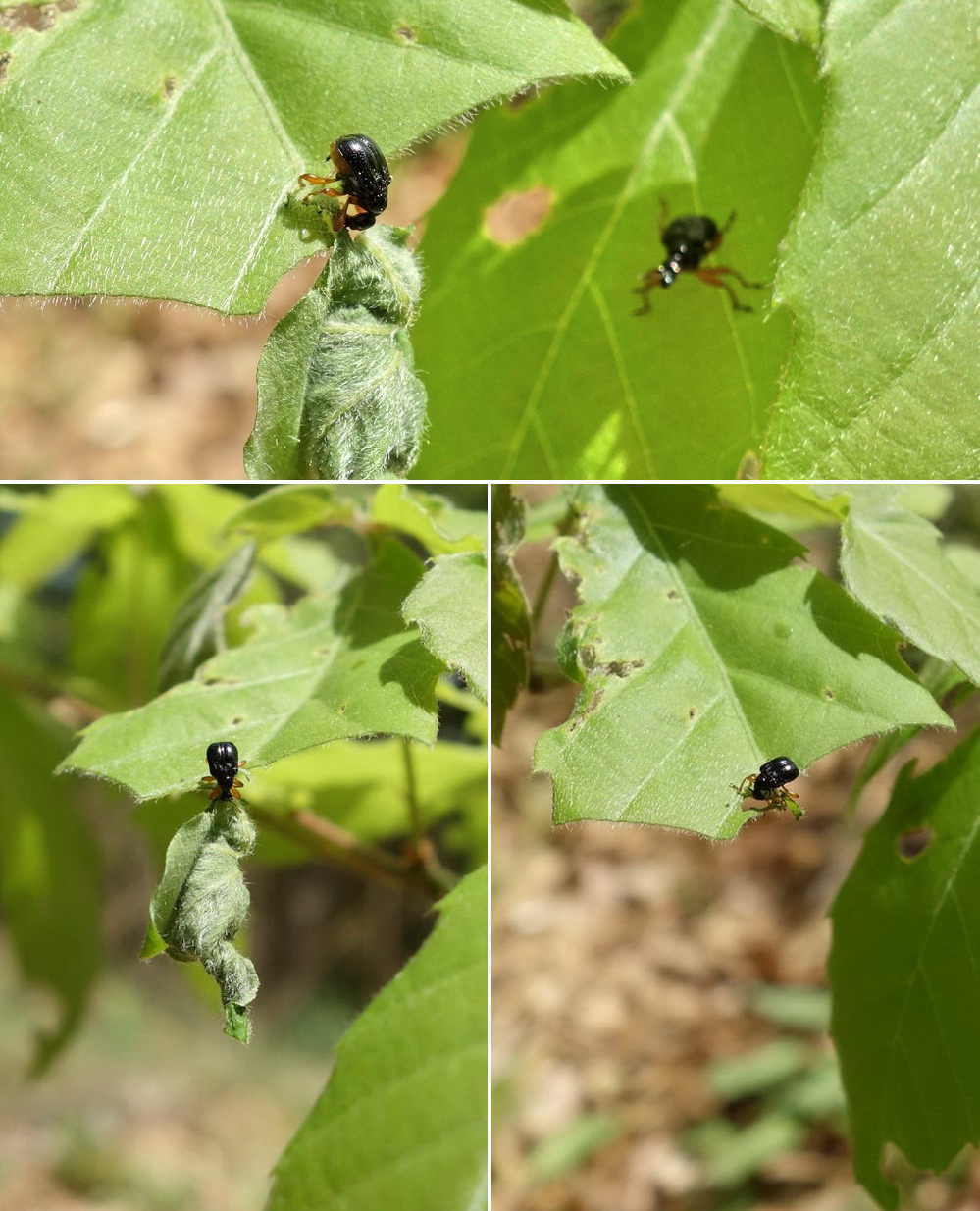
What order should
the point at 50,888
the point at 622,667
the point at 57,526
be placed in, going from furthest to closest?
the point at 50,888, the point at 57,526, the point at 622,667

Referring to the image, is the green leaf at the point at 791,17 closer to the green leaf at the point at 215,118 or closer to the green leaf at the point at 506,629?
the green leaf at the point at 215,118

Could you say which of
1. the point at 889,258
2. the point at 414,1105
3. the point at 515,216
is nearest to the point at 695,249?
the point at 515,216

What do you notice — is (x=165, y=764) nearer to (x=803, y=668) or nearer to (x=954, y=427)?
(x=803, y=668)

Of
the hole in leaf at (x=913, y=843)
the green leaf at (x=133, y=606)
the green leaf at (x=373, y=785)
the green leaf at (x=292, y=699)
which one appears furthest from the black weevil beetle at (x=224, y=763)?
the green leaf at (x=133, y=606)

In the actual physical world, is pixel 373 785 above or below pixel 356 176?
below

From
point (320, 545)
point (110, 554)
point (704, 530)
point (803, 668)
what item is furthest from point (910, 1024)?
point (110, 554)

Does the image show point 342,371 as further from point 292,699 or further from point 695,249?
point 695,249

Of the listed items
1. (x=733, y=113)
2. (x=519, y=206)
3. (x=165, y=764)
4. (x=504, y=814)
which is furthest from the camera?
(x=504, y=814)
